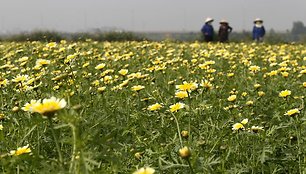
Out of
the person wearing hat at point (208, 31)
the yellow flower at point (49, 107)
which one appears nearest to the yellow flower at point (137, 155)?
the yellow flower at point (49, 107)

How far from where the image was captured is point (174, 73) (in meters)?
4.61

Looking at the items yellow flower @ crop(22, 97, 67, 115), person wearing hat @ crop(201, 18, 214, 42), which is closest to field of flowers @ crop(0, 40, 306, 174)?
yellow flower @ crop(22, 97, 67, 115)

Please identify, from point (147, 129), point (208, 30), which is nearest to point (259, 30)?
point (208, 30)

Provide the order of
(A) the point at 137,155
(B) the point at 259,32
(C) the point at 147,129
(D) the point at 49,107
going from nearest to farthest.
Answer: (D) the point at 49,107 → (A) the point at 137,155 → (C) the point at 147,129 → (B) the point at 259,32

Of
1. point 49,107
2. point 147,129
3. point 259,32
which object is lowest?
point 147,129

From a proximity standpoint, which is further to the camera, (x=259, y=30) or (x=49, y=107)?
(x=259, y=30)

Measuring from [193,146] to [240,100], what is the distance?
1.62m

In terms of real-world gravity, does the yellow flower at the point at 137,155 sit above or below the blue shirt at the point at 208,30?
below

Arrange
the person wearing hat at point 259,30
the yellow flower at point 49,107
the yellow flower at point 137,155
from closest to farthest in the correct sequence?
the yellow flower at point 49,107, the yellow flower at point 137,155, the person wearing hat at point 259,30

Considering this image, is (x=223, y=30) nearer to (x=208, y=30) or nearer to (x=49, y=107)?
(x=208, y=30)

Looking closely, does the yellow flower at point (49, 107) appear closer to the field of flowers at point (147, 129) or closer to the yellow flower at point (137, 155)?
the field of flowers at point (147, 129)

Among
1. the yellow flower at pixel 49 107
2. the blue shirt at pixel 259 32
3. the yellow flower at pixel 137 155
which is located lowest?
the yellow flower at pixel 137 155

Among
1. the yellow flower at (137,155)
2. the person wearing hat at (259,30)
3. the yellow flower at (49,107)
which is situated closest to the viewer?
the yellow flower at (49,107)

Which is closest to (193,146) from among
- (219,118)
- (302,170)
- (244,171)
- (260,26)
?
(244,171)
